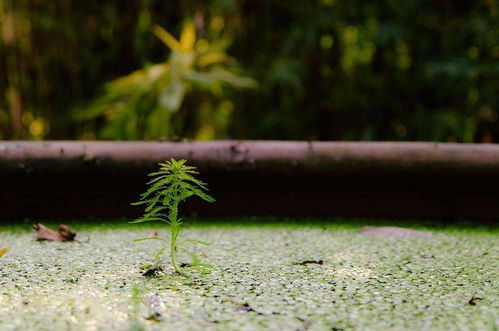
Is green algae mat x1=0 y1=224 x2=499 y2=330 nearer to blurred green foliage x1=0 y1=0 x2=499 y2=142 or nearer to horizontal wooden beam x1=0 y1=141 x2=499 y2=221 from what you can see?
horizontal wooden beam x1=0 y1=141 x2=499 y2=221

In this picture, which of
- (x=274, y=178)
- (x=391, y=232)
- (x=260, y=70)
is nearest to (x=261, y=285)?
(x=391, y=232)

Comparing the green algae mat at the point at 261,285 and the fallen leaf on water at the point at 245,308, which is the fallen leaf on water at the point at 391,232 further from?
the fallen leaf on water at the point at 245,308

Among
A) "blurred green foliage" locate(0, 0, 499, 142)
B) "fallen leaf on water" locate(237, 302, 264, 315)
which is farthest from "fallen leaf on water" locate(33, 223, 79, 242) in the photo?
"blurred green foliage" locate(0, 0, 499, 142)

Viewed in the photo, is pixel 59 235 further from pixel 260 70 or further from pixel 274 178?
pixel 260 70

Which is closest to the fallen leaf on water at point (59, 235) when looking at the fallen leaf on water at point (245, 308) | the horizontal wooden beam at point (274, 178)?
the horizontal wooden beam at point (274, 178)

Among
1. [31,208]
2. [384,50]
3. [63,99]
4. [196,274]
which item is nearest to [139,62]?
[63,99]

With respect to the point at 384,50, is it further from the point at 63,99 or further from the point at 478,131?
the point at 63,99

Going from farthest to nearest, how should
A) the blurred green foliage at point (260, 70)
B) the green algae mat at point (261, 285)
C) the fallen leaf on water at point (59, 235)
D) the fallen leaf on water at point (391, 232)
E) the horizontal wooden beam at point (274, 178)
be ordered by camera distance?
the blurred green foliage at point (260, 70)
the horizontal wooden beam at point (274, 178)
the fallen leaf on water at point (391, 232)
the fallen leaf on water at point (59, 235)
the green algae mat at point (261, 285)
